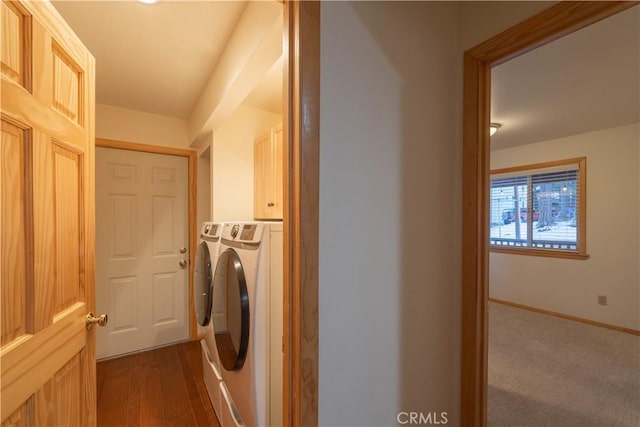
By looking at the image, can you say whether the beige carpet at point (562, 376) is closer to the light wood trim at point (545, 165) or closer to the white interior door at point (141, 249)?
the light wood trim at point (545, 165)

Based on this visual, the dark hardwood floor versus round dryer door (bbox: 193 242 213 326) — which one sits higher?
round dryer door (bbox: 193 242 213 326)

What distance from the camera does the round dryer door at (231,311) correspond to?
1.25 meters

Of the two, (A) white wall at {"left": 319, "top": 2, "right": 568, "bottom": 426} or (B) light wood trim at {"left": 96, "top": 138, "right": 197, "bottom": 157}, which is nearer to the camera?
(A) white wall at {"left": 319, "top": 2, "right": 568, "bottom": 426}

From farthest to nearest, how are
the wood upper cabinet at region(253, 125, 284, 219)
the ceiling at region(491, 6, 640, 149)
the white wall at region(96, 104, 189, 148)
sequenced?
the white wall at region(96, 104, 189, 148) → the wood upper cabinet at region(253, 125, 284, 219) → the ceiling at region(491, 6, 640, 149)

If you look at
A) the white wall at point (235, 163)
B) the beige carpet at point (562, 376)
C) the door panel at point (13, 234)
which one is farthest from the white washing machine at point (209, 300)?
the beige carpet at point (562, 376)

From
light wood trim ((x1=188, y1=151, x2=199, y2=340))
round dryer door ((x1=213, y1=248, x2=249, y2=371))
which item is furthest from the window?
light wood trim ((x1=188, y1=151, x2=199, y2=340))

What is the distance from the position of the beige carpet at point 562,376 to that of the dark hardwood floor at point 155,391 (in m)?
1.96

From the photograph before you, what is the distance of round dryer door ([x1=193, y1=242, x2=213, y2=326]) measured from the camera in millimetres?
1775

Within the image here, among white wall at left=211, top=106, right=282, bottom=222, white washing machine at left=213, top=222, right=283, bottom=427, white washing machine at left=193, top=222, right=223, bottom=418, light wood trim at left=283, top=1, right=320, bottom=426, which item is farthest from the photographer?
white wall at left=211, top=106, right=282, bottom=222

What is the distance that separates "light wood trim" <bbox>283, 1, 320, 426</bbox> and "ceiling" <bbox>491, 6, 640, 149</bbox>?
1791mm

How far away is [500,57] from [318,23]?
72 cm

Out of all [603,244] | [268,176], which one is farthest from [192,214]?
[603,244]

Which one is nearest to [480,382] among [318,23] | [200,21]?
[318,23]
